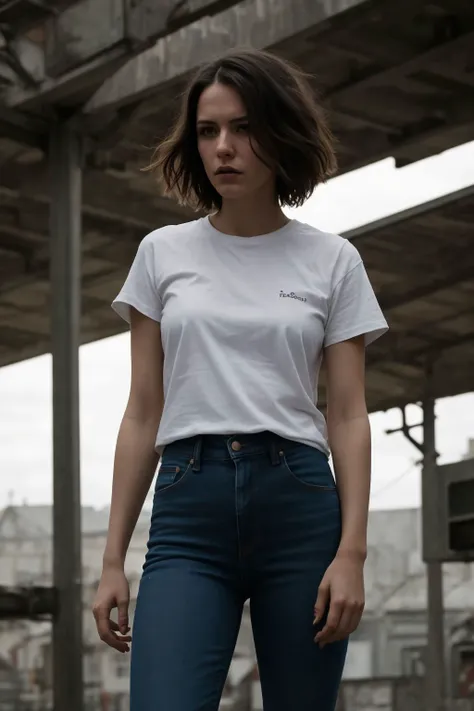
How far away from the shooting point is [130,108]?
1006 cm

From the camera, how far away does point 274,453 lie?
194 centimetres

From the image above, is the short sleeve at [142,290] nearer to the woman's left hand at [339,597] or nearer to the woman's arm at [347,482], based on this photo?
the woman's arm at [347,482]

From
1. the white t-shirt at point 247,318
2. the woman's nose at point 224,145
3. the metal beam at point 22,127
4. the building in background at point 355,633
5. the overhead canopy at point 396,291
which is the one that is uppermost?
the metal beam at point 22,127

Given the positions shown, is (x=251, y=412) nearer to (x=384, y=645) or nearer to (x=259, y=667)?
(x=259, y=667)

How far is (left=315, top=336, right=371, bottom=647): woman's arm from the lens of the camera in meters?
1.91

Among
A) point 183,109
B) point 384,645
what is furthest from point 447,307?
point 183,109

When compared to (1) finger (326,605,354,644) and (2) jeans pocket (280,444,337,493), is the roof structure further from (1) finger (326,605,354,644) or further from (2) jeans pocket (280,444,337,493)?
(1) finger (326,605,354,644)

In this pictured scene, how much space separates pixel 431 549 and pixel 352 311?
37.1ft

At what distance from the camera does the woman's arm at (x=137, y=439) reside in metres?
2.00

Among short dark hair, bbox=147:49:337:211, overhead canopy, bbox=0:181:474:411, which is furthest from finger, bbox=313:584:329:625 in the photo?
overhead canopy, bbox=0:181:474:411

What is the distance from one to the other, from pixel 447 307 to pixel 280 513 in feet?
36.2

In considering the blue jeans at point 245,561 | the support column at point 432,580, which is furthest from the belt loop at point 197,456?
the support column at point 432,580

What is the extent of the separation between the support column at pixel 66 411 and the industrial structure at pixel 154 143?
0.4 inches

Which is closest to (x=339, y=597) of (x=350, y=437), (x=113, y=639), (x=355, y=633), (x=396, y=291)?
(x=350, y=437)
